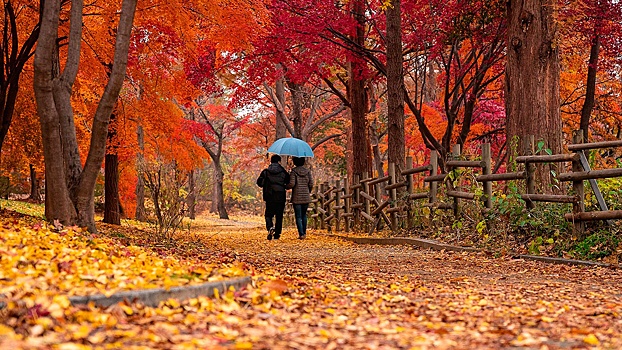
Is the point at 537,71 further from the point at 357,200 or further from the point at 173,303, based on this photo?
the point at 173,303

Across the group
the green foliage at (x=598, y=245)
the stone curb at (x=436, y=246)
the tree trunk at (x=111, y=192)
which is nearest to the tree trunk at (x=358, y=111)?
the stone curb at (x=436, y=246)

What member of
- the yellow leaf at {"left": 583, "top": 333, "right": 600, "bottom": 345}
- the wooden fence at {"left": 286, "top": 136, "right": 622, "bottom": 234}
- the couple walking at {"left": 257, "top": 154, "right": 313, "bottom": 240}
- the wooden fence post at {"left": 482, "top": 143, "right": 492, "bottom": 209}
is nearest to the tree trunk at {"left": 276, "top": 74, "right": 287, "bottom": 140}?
the wooden fence at {"left": 286, "top": 136, "right": 622, "bottom": 234}

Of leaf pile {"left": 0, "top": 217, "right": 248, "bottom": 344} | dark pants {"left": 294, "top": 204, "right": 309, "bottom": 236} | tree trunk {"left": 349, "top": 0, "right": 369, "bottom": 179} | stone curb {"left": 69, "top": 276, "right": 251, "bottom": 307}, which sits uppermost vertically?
tree trunk {"left": 349, "top": 0, "right": 369, "bottom": 179}

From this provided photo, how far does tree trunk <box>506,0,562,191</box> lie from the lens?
919 centimetres

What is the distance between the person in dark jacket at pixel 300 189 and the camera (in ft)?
42.2

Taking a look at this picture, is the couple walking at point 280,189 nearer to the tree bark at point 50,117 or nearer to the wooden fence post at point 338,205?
the wooden fence post at point 338,205

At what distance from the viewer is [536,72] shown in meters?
9.27

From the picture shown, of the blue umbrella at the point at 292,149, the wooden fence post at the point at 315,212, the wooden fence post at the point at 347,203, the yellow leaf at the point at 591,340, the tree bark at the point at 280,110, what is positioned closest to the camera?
the yellow leaf at the point at 591,340

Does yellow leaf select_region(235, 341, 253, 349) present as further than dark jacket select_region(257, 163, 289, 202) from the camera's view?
No

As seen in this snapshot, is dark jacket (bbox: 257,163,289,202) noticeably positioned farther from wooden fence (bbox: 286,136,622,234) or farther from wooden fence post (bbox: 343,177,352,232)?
wooden fence post (bbox: 343,177,352,232)

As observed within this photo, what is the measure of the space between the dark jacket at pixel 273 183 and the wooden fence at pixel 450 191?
2012 millimetres

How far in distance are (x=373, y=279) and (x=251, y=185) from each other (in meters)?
46.0

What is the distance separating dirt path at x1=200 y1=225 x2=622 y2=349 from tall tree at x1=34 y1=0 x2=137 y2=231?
8.22 feet

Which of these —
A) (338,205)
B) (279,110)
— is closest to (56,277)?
(338,205)
